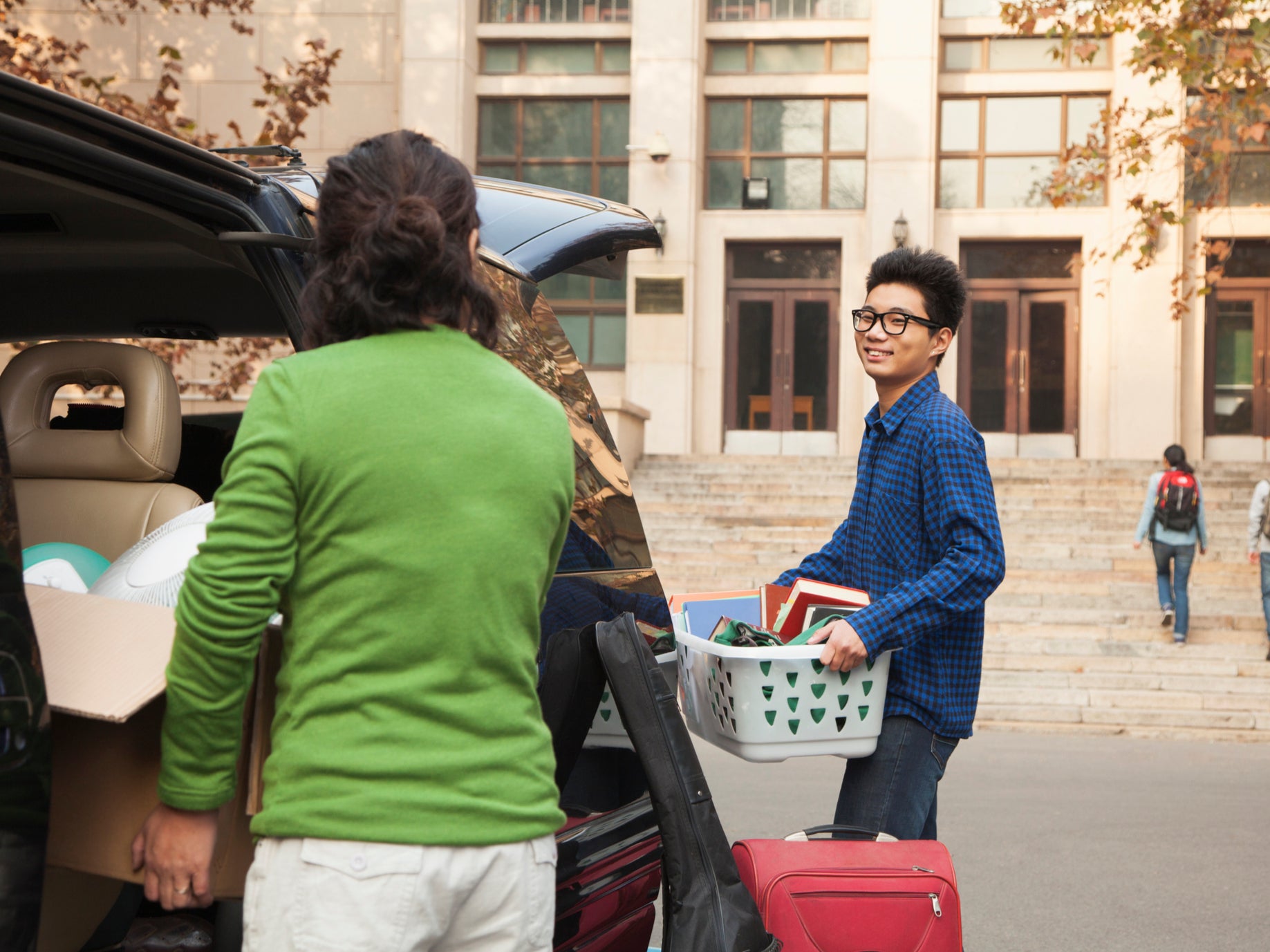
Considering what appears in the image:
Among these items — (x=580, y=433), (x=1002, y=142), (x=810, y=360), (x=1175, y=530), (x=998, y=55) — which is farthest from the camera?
(x=810, y=360)

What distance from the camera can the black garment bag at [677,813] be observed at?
239 cm

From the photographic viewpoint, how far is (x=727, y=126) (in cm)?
2295

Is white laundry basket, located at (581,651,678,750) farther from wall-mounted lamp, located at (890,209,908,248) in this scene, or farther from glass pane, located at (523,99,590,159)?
glass pane, located at (523,99,590,159)

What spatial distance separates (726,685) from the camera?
284 centimetres

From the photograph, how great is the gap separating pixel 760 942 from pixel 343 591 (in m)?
1.20

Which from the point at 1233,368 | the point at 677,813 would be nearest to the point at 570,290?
the point at 1233,368

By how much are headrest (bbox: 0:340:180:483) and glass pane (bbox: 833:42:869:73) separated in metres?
21.2

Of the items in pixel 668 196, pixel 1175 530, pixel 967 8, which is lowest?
pixel 1175 530

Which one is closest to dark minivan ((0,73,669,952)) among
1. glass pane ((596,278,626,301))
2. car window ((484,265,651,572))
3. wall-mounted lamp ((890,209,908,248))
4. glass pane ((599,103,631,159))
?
car window ((484,265,651,572))

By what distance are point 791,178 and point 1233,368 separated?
26.4 ft

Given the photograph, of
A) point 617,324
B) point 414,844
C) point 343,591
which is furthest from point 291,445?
point 617,324

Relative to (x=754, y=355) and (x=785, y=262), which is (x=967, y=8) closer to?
(x=785, y=262)

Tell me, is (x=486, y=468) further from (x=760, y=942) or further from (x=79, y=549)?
(x=79, y=549)

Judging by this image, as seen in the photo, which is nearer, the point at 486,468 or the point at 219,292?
the point at 486,468
